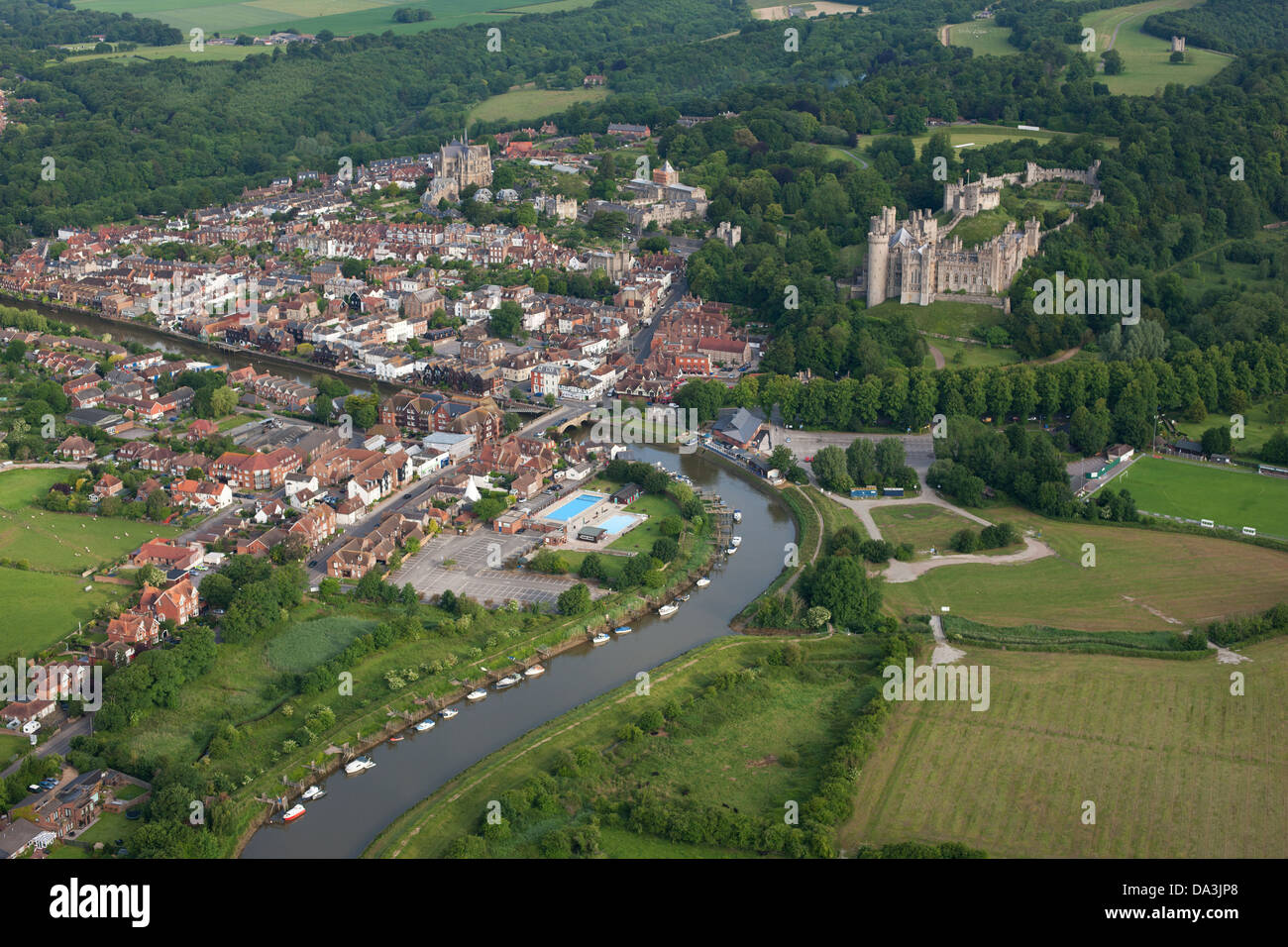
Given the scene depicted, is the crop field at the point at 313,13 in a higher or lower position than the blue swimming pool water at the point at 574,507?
higher

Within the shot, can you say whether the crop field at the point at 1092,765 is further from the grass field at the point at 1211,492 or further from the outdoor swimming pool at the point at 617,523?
the outdoor swimming pool at the point at 617,523

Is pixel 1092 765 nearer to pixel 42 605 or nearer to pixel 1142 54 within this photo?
pixel 42 605

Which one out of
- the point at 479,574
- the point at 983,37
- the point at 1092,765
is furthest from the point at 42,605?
the point at 983,37

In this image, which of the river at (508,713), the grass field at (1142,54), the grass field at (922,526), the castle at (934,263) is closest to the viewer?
the river at (508,713)

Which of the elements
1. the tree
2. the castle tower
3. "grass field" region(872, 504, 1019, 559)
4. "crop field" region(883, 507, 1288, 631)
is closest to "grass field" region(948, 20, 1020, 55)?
the castle tower

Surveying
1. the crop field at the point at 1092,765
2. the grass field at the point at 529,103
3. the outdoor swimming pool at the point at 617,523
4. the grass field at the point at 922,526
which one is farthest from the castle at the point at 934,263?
the grass field at the point at 529,103

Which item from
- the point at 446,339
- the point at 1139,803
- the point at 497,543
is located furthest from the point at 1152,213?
the point at 1139,803
